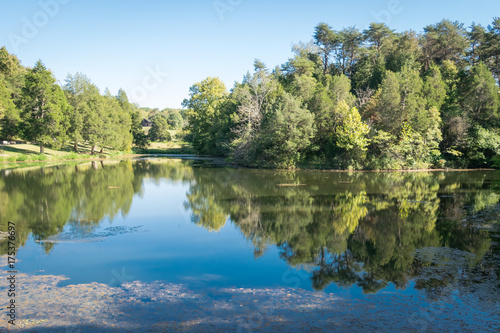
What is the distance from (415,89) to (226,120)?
28.1m

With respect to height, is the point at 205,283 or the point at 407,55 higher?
the point at 407,55

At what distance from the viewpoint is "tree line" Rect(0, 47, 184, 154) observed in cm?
5353

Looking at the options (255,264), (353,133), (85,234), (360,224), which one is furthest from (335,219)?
(353,133)

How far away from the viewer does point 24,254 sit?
37.0 feet

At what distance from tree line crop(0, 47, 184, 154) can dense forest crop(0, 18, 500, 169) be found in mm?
204

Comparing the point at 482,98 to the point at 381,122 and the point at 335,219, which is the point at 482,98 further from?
the point at 335,219

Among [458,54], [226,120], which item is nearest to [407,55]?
[458,54]

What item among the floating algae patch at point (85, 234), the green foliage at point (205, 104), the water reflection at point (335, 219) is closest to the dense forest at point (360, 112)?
the green foliage at point (205, 104)

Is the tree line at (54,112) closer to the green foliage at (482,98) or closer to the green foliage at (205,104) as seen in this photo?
the green foliage at (205,104)

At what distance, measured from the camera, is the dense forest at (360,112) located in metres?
41.4

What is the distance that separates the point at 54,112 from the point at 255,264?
55.8 metres

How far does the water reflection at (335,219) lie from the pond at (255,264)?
0.08m

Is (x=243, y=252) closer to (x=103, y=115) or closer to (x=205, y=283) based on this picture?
(x=205, y=283)

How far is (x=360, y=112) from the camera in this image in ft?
154
